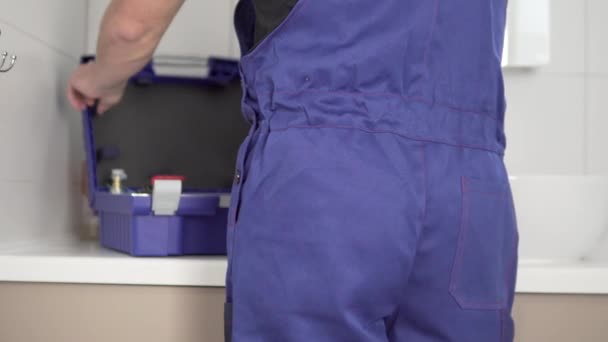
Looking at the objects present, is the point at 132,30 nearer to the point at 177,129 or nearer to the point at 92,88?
the point at 92,88

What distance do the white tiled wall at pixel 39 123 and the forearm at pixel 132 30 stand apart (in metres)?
0.32

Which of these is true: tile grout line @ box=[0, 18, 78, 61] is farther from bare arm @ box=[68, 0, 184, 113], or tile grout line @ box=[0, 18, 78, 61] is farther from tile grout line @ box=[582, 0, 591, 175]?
tile grout line @ box=[582, 0, 591, 175]

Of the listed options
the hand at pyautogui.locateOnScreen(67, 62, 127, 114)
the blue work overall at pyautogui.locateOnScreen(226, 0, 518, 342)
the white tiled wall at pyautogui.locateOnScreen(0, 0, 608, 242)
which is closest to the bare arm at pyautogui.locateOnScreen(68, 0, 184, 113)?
the hand at pyautogui.locateOnScreen(67, 62, 127, 114)

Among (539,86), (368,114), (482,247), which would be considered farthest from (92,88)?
(539,86)

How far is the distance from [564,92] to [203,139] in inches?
30.6

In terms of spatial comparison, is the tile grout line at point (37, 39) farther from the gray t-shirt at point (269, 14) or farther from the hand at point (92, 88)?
the gray t-shirt at point (269, 14)

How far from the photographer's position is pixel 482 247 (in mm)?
782

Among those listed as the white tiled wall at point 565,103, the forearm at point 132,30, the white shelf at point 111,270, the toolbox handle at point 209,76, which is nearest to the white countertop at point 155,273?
the white shelf at point 111,270

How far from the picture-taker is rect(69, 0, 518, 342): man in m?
0.72

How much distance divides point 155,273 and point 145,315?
2.5 inches

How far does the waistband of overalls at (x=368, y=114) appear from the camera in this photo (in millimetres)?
743

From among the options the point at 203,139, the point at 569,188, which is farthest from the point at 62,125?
the point at 569,188

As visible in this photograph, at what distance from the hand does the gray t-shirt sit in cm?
30

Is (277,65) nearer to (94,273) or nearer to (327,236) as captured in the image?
(327,236)
